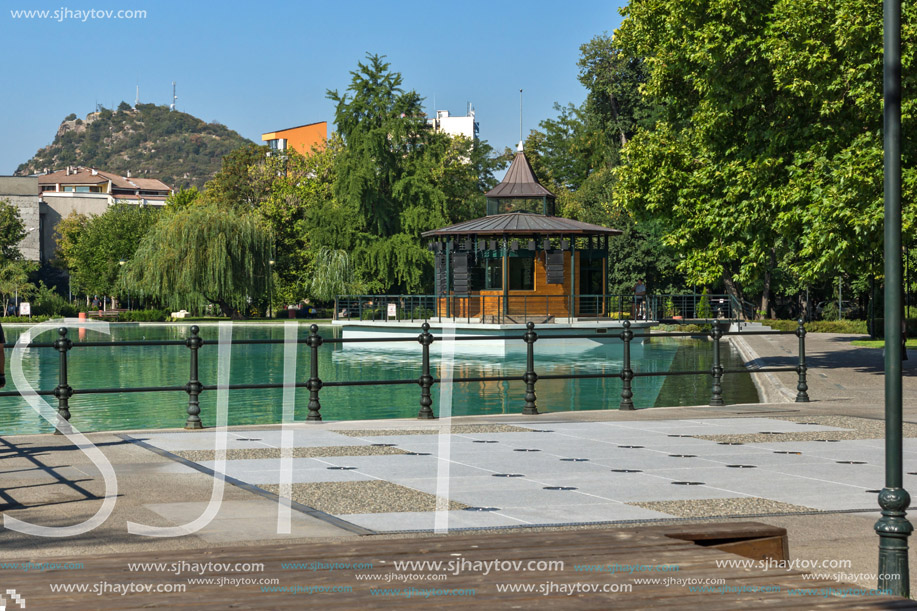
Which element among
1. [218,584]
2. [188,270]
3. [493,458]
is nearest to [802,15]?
[493,458]

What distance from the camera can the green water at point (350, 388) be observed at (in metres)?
19.1

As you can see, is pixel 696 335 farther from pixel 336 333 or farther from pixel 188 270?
pixel 188 270

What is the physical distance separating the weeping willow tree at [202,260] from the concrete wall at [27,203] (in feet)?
225

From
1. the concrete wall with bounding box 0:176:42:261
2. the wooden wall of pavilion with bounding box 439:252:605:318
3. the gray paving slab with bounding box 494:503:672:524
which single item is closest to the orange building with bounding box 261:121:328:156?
the concrete wall with bounding box 0:176:42:261

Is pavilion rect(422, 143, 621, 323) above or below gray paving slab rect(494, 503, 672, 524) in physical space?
above

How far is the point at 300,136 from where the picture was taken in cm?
15350

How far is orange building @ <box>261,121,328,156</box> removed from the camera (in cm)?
14600

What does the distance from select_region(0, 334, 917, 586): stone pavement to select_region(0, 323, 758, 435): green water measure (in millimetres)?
5702

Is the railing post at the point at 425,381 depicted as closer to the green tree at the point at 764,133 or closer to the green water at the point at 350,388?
the green water at the point at 350,388

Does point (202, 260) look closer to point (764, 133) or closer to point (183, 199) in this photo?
point (183, 199)

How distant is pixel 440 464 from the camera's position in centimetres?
972

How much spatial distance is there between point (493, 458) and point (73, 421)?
10695 millimetres

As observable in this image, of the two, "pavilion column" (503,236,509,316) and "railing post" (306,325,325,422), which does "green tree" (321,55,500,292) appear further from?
"railing post" (306,325,325,422)

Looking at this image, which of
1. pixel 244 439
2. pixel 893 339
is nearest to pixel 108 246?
pixel 244 439
